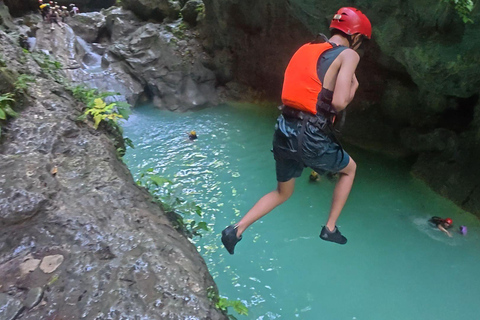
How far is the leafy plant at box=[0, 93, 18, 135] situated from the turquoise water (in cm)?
318

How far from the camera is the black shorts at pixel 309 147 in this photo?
3.08 metres

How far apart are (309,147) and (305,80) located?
61cm

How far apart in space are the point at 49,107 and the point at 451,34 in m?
6.12

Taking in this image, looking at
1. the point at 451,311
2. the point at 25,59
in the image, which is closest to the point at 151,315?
the point at 25,59

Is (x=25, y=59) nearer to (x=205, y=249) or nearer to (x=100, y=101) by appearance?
(x=100, y=101)

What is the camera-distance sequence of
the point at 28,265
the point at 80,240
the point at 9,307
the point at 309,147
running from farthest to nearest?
the point at 309,147 → the point at 80,240 → the point at 28,265 → the point at 9,307

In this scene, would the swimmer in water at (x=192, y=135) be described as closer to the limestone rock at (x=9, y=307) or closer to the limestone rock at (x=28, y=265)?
the limestone rock at (x=28, y=265)

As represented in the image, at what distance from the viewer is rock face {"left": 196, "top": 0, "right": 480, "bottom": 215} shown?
567cm

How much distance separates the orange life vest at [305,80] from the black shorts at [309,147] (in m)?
0.17

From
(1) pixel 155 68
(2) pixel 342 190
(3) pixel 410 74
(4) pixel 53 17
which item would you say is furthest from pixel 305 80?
(4) pixel 53 17

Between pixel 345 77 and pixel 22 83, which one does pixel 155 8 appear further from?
pixel 345 77

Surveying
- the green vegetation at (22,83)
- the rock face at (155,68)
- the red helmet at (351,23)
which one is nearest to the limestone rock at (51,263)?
the green vegetation at (22,83)

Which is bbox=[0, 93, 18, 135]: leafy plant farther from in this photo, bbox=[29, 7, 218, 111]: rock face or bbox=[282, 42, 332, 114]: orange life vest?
bbox=[29, 7, 218, 111]: rock face

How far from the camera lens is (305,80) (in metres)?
3.00
